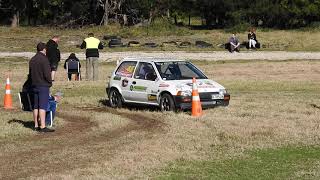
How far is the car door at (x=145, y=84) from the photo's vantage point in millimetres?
17922

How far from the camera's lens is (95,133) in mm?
14016

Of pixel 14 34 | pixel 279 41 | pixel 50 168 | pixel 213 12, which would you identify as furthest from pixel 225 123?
pixel 213 12

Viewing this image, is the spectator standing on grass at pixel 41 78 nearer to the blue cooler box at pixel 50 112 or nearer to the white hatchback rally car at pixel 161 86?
the blue cooler box at pixel 50 112

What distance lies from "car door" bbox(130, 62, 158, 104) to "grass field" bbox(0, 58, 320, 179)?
40 cm

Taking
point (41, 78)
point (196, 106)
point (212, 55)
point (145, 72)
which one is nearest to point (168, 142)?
point (41, 78)

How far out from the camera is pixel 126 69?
62.9 ft

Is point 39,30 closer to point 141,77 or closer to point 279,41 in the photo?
point 279,41

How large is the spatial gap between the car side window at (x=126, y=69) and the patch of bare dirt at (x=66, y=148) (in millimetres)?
2627

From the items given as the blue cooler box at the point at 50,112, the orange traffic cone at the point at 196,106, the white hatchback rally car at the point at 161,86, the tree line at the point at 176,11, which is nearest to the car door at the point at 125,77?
the white hatchback rally car at the point at 161,86

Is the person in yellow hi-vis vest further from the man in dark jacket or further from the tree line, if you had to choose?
the tree line

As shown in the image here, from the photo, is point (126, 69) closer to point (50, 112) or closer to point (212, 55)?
point (50, 112)

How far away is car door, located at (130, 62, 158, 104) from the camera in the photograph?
17.9 meters

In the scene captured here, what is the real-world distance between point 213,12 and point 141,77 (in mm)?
50123

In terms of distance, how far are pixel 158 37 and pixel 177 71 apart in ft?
119
